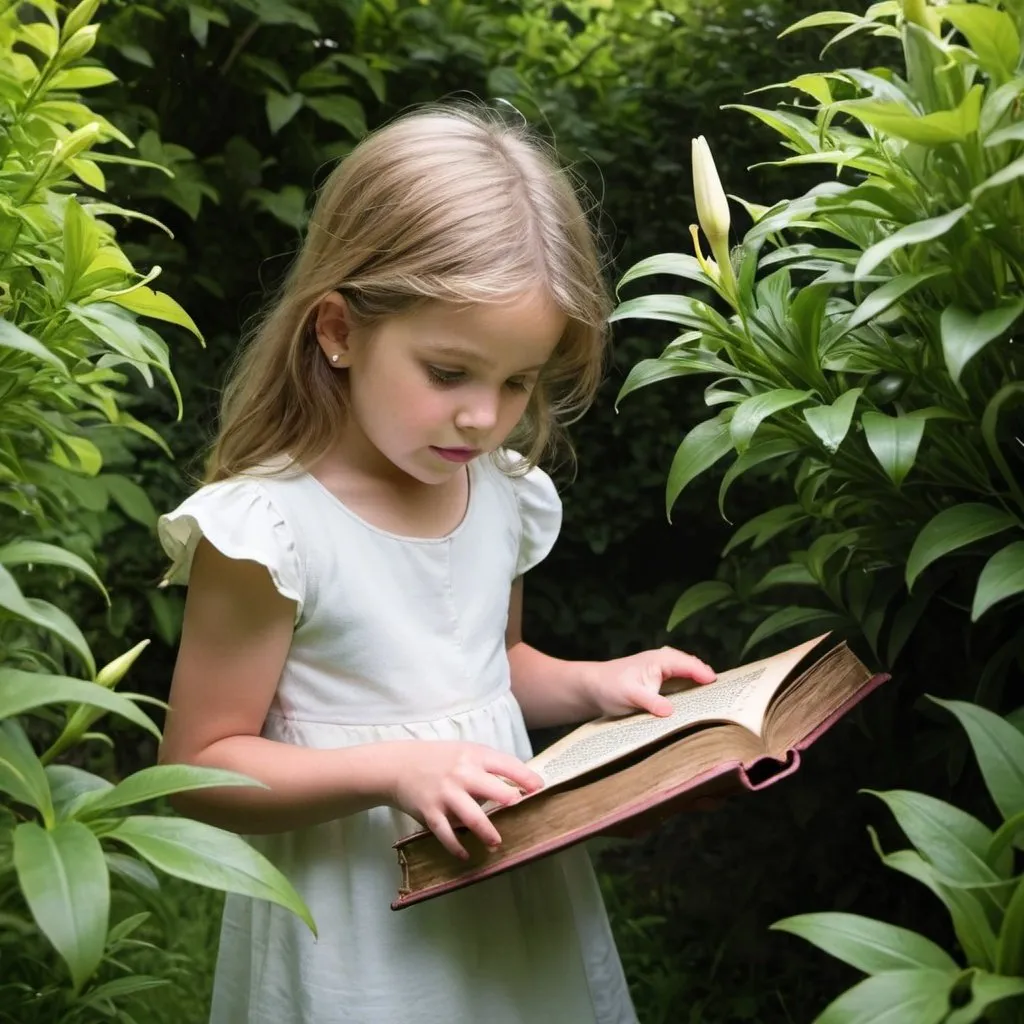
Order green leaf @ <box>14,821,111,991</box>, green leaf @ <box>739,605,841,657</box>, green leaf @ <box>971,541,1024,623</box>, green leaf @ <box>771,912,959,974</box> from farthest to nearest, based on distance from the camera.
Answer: green leaf @ <box>739,605,841,657</box>, green leaf @ <box>971,541,1024,623</box>, green leaf @ <box>771,912,959,974</box>, green leaf @ <box>14,821,111,991</box>

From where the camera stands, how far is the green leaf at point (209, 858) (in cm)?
66

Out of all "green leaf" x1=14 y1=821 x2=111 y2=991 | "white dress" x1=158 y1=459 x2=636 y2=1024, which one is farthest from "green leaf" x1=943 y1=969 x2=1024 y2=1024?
"white dress" x1=158 y1=459 x2=636 y2=1024

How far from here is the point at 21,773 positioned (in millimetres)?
708

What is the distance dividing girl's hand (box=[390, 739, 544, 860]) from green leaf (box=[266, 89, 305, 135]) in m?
1.52

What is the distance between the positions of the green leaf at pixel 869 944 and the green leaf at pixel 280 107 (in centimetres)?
180

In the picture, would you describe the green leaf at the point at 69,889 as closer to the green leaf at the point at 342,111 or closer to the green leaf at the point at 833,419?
the green leaf at the point at 833,419

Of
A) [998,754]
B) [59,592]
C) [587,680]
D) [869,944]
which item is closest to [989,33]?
[998,754]

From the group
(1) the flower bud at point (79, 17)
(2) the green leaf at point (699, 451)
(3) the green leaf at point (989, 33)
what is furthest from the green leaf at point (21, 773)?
(3) the green leaf at point (989, 33)

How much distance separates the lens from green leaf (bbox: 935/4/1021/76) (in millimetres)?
784

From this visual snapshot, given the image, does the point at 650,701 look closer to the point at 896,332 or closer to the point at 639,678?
the point at 639,678

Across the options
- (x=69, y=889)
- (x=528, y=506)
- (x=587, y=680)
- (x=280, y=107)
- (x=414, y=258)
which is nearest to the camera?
(x=69, y=889)

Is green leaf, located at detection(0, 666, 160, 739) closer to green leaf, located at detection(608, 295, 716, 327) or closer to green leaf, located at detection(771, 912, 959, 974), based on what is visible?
green leaf, located at detection(771, 912, 959, 974)

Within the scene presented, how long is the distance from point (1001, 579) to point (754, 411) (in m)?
0.20

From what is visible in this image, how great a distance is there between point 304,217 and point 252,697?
1291mm
